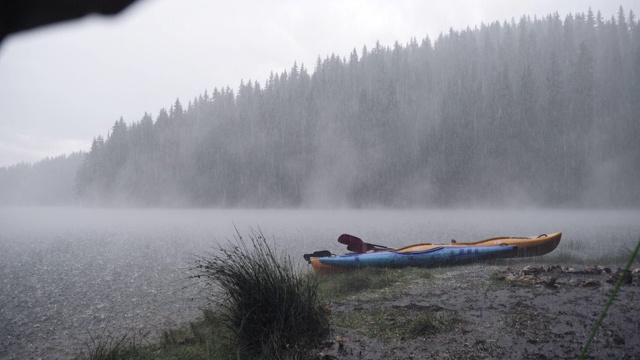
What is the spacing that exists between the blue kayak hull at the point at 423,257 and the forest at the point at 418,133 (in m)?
54.4

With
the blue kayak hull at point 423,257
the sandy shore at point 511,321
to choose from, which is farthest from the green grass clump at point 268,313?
the blue kayak hull at point 423,257

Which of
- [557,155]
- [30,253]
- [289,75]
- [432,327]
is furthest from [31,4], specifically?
[289,75]

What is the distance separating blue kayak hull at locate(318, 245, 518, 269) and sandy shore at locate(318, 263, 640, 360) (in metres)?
2.77

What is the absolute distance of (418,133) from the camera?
76188 millimetres

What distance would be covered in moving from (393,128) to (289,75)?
30807 millimetres

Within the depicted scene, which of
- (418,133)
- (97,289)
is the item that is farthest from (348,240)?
(418,133)

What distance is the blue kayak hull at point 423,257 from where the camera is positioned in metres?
10.6

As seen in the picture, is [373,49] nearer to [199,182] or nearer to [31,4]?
[199,182]

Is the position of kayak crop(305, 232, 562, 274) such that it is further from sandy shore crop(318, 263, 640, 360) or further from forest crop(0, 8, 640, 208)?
forest crop(0, 8, 640, 208)

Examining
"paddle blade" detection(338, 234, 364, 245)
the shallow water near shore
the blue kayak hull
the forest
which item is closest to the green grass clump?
the shallow water near shore

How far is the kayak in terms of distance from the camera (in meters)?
10.6

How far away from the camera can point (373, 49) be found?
87.7 metres

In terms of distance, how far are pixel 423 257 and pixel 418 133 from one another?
2721 inches

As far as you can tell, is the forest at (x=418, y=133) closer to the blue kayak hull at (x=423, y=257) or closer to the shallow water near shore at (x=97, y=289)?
the shallow water near shore at (x=97, y=289)
